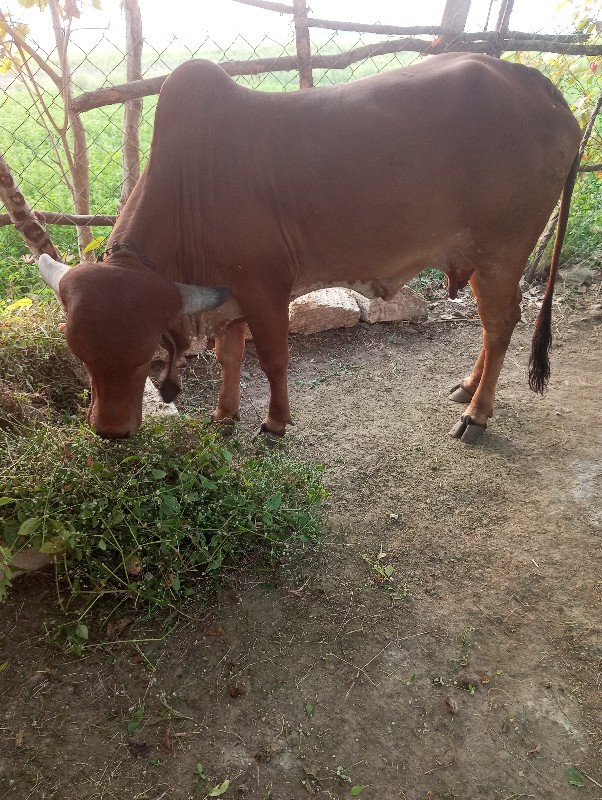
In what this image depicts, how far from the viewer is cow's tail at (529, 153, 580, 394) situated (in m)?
3.49

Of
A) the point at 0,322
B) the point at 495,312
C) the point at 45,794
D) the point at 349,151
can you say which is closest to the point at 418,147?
the point at 349,151

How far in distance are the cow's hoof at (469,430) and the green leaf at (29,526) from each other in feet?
8.10

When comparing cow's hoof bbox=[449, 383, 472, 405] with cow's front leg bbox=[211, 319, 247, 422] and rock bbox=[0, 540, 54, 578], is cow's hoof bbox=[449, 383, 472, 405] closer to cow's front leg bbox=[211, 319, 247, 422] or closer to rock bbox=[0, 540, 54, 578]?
cow's front leg bbox=[211, 319, 247, 422]

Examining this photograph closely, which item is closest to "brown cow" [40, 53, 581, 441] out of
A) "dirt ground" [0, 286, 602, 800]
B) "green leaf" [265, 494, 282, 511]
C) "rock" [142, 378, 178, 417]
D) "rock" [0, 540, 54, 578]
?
"rock" [142, 378, 178, 417]

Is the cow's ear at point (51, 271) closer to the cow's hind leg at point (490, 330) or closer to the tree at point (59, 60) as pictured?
the tree at point (59, 60)

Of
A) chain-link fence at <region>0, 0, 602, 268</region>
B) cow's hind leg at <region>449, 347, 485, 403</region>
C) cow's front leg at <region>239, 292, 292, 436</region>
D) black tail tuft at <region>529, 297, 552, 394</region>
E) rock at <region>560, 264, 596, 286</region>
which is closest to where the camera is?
cow's front leg at <region>239, 292, 292, 436</region>

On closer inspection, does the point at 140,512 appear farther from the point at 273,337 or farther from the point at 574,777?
the point at 574,777

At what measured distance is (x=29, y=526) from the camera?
2.18 metres

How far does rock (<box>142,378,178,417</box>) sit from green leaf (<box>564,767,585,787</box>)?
93.6 inches

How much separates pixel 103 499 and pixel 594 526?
2363 millimetres

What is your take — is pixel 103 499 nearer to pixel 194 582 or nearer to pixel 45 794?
pixel 194 582

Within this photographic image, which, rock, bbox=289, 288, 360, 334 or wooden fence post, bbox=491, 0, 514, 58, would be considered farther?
rock, bbox=289, 288, 360, 334

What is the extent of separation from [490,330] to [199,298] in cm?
186

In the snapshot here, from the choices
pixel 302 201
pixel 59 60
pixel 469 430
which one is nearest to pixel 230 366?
pixel 302 201
